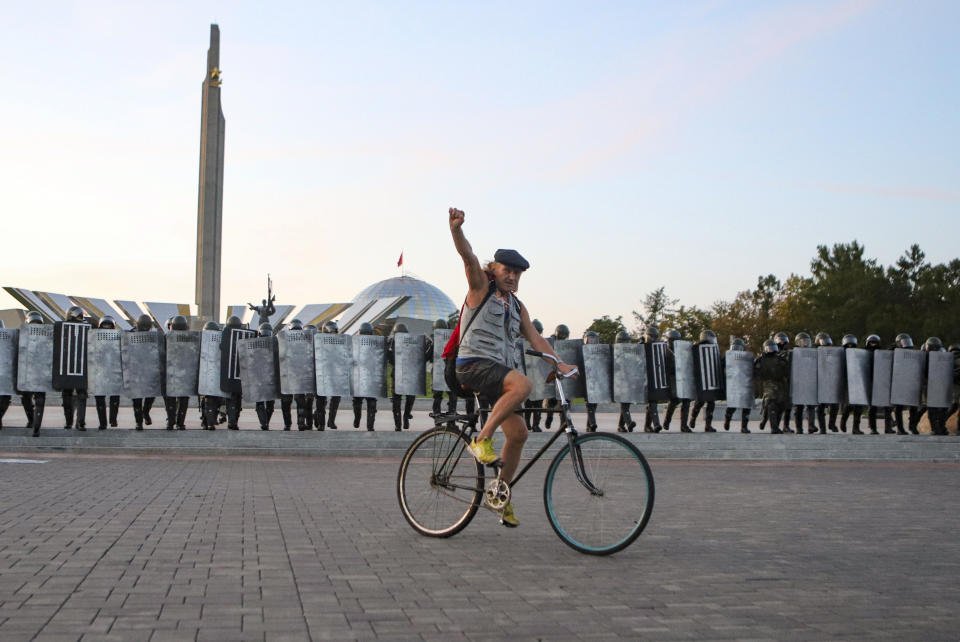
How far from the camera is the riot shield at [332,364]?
1570 centimetres

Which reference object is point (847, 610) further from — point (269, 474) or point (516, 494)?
point (269, 474)

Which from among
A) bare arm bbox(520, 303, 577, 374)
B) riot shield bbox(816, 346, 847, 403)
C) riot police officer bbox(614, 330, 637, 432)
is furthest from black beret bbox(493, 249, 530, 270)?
riot shield bbox(816, 346, 847, 403)

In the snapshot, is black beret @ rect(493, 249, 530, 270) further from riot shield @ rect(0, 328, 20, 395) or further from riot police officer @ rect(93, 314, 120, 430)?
riot shield @ rect(0, 328, 20, 395)

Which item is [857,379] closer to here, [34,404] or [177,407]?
[177,407]

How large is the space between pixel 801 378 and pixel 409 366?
6376mm

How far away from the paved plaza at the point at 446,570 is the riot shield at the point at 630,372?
6754 millimetres

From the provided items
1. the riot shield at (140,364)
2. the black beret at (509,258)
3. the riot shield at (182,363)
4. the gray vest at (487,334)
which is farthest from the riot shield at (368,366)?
the black beret at (509,258)

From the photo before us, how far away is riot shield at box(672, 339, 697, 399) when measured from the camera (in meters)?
16.2

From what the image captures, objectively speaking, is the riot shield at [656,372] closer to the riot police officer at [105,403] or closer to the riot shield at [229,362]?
the riot shield at [229,362]

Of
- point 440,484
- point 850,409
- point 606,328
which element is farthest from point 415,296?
point 440,484

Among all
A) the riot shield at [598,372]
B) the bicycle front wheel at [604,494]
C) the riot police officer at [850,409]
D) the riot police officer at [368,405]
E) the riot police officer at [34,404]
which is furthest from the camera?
the riot police officer at [850,409]

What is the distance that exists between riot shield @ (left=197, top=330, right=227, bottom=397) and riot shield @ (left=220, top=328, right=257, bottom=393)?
106mm

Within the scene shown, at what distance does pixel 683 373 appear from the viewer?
16297 mm

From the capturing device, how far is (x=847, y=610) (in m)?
4.40
